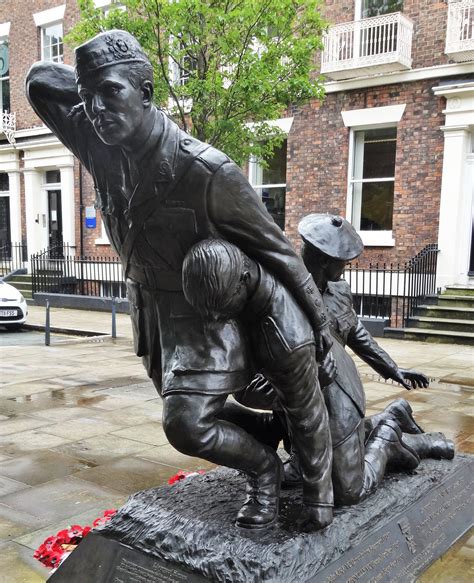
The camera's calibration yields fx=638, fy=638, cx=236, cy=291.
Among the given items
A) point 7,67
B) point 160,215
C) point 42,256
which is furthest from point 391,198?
point 7,67

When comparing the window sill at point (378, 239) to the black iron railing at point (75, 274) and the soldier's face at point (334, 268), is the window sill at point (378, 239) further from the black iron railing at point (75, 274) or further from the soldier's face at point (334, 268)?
the soldier's face at point (334, 268)

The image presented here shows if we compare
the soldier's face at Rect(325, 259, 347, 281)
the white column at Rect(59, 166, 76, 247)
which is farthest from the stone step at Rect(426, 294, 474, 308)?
the white column at Rect(59, 166, 76, 247)

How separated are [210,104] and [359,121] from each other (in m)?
5.61

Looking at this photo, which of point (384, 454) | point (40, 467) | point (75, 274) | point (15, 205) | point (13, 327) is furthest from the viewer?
point (15, 205)

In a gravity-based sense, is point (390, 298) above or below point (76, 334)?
above

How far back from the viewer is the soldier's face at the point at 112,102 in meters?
2.13

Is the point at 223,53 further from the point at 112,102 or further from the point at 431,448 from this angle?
the point at 112,102

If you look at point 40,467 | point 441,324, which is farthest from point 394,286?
point 40,467

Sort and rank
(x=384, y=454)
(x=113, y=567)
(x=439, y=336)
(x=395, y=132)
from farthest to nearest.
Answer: (x=395, y=132) < (x=439, y=336) < (x=384, y=454) < (x=113, y=567)

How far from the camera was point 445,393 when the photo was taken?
699cm

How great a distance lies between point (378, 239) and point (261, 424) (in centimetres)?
1065

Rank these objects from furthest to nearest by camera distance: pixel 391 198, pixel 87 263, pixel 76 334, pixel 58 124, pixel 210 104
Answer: pixel 87 263 → pixel 391 198 → pixel 76 334 → pixel 210 104 → pixel 58 124

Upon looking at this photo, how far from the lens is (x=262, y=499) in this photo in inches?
102

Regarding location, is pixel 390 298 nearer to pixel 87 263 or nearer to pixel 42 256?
pixel 87 263
